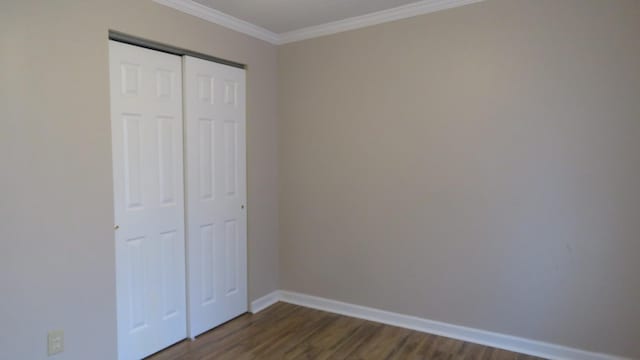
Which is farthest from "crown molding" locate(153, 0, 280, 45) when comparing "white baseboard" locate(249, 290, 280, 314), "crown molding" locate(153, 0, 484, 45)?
"white baseboard" locate(249, 290, 280, 314)

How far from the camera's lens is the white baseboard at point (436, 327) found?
274 cm

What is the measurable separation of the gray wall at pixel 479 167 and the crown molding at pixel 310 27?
0.22 feet

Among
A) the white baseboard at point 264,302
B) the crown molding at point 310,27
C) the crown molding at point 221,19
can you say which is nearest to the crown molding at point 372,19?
the crown molding at point 310,27

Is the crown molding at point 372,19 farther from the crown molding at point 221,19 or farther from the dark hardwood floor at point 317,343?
the dark hardwood floor at point 317,343

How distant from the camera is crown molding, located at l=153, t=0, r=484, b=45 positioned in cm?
296

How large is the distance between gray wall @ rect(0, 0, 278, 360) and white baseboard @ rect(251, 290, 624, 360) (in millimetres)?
1581

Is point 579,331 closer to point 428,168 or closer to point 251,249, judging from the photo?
point 428,168

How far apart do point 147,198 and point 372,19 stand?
222 cm

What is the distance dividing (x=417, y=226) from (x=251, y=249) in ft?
4.82

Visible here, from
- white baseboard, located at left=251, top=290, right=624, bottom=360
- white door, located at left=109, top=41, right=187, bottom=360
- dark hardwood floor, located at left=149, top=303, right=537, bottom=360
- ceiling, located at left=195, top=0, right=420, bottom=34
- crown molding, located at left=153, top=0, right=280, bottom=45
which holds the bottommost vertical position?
dark hardwood floor, located at left=149, top=303, right=537, bottom=360

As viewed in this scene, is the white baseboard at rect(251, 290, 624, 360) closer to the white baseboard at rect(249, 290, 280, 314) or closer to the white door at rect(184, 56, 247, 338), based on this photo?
the white baseboard at rect(249, 290, 280, 314)

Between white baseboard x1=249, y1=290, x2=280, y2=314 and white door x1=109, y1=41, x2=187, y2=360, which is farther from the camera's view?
white baseboard x1=249, y1=290, x2=280, y2=314

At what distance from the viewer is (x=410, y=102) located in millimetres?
3201

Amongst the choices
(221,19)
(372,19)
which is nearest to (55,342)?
(221,19)
